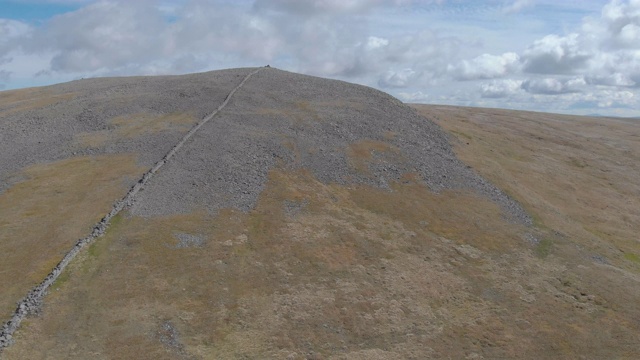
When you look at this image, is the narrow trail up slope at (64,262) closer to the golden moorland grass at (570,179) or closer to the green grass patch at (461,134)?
the golden moorland grass at (570,179)

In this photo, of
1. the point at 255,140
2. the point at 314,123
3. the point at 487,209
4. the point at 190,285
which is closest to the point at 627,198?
the point at 487,209

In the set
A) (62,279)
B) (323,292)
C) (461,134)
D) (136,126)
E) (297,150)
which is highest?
(136,126)

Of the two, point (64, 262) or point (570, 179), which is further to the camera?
point (570, 179)

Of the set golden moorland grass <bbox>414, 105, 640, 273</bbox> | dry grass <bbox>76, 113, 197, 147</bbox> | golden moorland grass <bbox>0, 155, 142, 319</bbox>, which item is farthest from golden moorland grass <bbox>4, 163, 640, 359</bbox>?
dry grass <bbox>76, 113, 197, 147</bbox>

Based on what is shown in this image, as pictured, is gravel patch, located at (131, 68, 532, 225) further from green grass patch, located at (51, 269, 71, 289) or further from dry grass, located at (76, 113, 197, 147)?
green grass patch, located at (51, 269, 71, 289)

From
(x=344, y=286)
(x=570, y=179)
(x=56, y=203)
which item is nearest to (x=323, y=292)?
(x=344, y=286)

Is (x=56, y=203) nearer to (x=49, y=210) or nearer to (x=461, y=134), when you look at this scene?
(x=49, y=210)

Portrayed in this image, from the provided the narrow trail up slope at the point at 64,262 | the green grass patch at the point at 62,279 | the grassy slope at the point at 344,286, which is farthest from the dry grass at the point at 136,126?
the green grass patch at the point at 62,279
